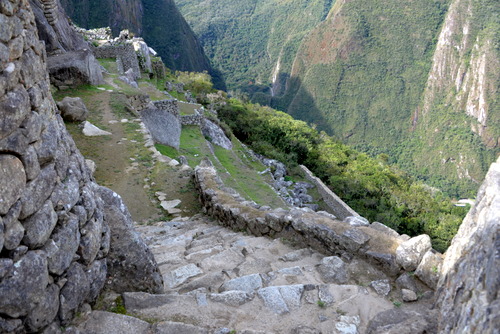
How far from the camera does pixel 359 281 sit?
4352 mm

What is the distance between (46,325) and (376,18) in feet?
465

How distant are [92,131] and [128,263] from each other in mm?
9331

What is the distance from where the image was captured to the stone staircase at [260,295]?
3385mm

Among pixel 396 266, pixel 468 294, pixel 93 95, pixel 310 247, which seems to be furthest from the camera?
pixel 93 95

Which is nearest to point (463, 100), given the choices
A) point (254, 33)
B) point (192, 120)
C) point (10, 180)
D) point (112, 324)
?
point (254, 33)

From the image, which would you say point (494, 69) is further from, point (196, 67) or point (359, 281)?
point (359, 281)

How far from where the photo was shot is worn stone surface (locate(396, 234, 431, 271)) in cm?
Result: 411

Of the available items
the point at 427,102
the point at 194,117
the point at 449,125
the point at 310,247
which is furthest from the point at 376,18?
the point at 310,247

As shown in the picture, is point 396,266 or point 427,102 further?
point 427,102

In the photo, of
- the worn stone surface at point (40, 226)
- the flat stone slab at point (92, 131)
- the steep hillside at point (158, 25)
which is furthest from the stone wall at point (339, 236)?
the steep hillside at point (158, 25)

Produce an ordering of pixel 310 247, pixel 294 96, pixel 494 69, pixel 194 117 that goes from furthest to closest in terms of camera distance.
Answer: pixel 294 96, pixel 494 69, pixel 194 117, pixel 310 247

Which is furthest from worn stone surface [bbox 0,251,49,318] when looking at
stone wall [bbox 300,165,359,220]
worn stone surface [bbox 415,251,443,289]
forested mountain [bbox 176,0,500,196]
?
forested mountain [bbox 176,0,500,196]

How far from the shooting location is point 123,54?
24.2 m

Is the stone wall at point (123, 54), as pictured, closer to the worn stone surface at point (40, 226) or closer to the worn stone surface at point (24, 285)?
the worn stone surface at point (40, 226)
